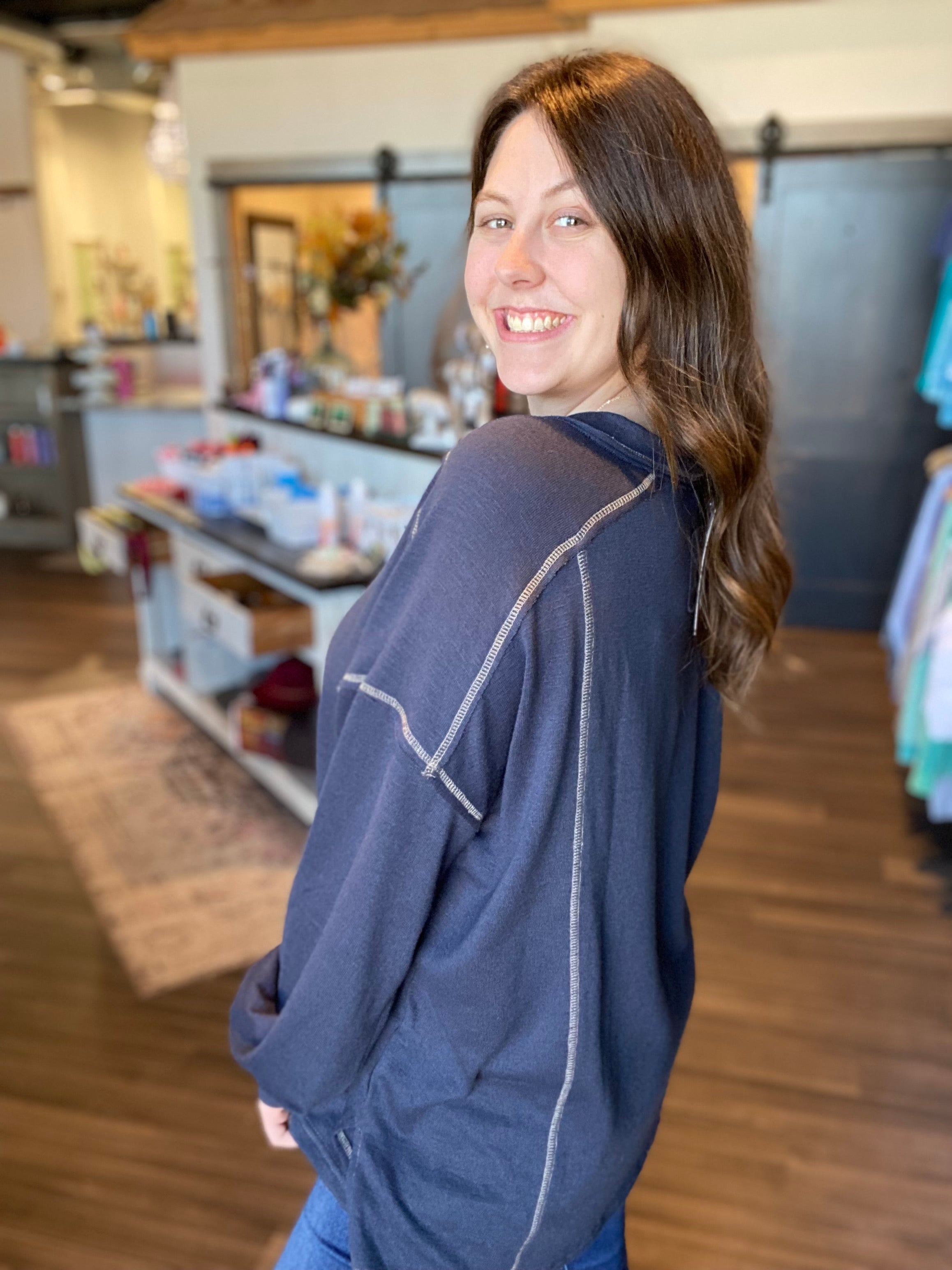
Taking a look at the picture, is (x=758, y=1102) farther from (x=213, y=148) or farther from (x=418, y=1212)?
(x=213, y=148)

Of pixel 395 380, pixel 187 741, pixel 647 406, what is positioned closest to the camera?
pixel 647 406

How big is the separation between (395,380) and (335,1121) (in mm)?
2545

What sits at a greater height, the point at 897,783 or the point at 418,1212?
the point at 418,1212

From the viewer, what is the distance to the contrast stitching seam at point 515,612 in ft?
2.22

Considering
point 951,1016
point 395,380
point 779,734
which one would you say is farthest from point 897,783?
point 395,380

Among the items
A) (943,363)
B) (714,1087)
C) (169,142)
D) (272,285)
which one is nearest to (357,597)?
(714,1087)

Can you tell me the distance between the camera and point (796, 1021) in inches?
89.0

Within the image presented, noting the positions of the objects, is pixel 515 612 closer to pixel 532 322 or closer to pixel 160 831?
pixel 532 322

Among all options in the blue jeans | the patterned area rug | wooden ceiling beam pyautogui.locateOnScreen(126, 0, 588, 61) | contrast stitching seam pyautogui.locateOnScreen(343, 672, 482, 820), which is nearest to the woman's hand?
the blue jeans

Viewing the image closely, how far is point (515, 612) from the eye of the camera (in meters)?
0.68

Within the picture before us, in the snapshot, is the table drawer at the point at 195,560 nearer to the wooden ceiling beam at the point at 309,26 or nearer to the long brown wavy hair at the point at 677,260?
the long brown wavy hair at the point at 677,260

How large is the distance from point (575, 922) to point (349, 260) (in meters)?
2.72

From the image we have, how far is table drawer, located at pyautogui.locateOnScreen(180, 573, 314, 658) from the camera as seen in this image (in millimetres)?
2719

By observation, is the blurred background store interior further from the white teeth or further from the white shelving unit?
the white teeth
